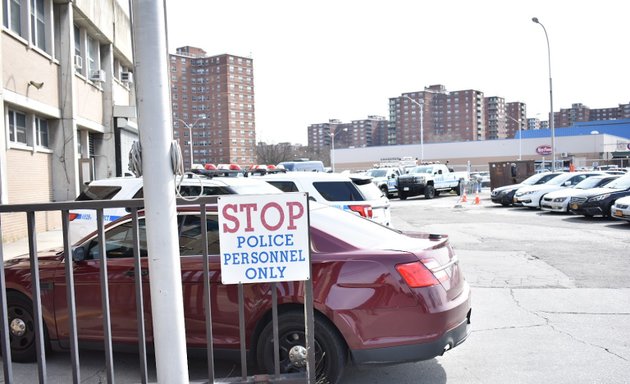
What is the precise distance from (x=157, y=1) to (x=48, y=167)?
16.8m

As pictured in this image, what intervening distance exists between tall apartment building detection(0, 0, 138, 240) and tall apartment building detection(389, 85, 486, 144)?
110 meters

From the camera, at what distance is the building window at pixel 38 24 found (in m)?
16.9

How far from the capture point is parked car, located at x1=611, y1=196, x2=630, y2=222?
15914 mm

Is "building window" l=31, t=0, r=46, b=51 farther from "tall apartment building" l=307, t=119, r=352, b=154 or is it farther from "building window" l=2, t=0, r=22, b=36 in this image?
"tall apartment building" l=307, t=119, r=352, b=154

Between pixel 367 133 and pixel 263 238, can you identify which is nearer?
pixel 263 238

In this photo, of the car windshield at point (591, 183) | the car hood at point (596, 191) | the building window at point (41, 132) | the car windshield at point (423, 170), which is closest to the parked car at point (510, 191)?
the car windshield at point (591, 183)

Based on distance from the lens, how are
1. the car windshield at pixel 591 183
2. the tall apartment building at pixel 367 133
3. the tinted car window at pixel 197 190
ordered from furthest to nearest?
1. the tall apartment building at pixel 367 133
2. the car windshield at pixel 591 183
3. the tinted car window at pixel 197 190

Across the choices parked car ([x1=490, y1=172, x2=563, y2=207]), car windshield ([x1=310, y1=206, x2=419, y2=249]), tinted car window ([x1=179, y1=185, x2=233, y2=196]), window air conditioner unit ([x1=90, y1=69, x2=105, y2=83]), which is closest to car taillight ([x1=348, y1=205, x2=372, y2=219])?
tinted car window ([x1=179, y1=185, x2=233, y2=196])

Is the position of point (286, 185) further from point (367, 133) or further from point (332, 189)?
point (367, 133)

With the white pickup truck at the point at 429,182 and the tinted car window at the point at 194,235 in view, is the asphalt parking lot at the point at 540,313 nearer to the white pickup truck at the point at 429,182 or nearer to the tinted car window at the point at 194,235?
the tinted car window at the point at 194,235

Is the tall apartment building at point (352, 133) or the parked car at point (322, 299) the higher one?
the tall apartment building at point (352, 133)

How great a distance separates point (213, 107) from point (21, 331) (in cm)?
10740

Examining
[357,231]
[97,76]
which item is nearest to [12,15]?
[97,76]

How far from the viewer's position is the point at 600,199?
18234 mm
